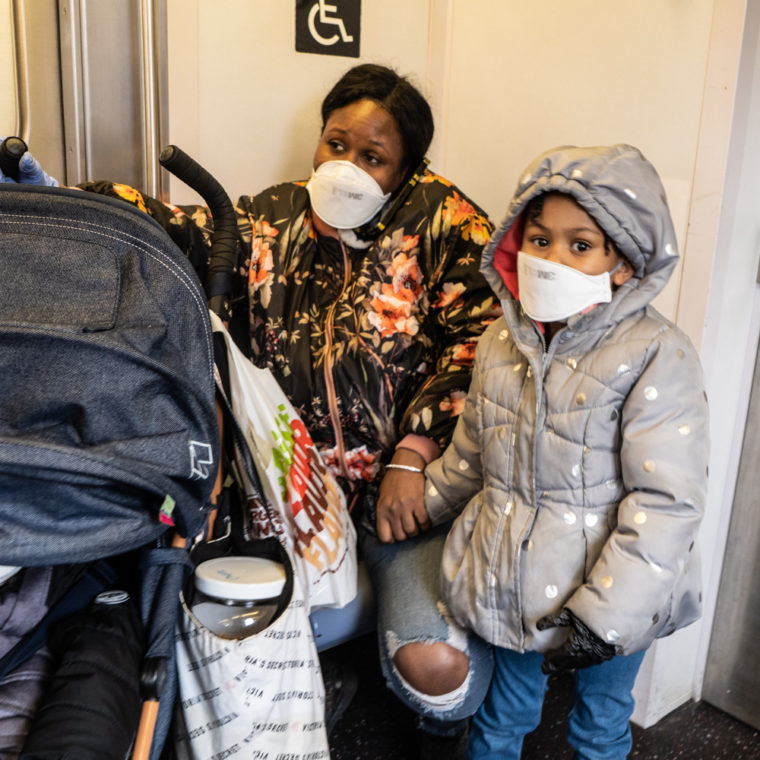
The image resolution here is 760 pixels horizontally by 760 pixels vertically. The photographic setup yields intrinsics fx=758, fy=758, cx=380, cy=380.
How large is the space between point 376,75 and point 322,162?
23 centimetres

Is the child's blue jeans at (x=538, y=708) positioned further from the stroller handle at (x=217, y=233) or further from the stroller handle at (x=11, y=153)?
the stroller handle at (x=11, y=153)

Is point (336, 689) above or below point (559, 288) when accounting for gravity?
below

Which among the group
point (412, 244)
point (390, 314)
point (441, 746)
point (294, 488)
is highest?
point (412, 244)

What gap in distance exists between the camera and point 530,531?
122 cm

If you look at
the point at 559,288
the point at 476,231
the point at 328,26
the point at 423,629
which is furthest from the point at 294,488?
the point at 328,26

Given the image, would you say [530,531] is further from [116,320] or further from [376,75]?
[376,75]

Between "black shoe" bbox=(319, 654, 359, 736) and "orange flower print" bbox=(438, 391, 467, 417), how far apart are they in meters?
0.65

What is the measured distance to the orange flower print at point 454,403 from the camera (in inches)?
59.1

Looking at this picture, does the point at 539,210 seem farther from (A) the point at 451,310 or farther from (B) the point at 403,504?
(B) the point at 403,504

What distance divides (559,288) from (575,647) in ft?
1.77

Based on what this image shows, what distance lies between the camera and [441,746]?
56.8 inches

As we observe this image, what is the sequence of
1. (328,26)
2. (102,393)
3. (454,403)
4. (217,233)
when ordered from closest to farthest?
1. (102,393)
2. (217,233)
3. (454,403)
4. (328,26)

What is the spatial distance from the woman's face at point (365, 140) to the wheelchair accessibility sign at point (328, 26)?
0.45m

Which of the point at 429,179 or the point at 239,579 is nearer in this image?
the point at 239,579
